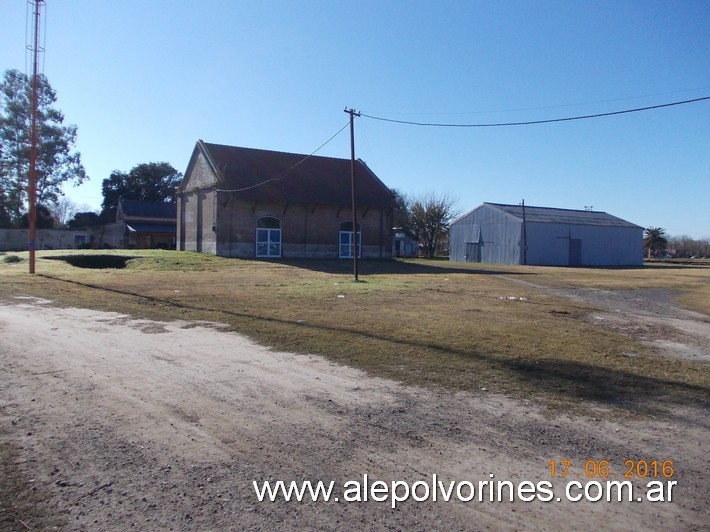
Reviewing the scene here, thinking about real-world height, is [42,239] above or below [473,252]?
above

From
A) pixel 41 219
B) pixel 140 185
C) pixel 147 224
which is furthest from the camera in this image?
pixel 140 185

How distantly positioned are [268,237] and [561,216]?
3484cm

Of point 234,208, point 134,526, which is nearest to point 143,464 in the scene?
point 134,526

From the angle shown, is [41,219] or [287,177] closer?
[287,177]

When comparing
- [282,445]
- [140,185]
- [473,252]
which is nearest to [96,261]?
[282,445]

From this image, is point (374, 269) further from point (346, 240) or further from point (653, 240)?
point (653, 240)

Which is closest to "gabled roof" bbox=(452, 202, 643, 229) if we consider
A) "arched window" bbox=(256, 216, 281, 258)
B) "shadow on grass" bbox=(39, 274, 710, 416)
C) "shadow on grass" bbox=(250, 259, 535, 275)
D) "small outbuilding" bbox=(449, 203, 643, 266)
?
"small outbuilding" bbox=(449, 203, 643, 266)

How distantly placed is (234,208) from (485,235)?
29.2 meters

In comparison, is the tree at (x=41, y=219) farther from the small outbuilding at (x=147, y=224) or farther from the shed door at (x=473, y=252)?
the shed door at (x=473, y=252)

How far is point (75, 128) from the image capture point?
5647cm

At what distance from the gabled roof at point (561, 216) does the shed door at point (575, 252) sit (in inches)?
79.4

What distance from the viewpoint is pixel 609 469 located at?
418 cm

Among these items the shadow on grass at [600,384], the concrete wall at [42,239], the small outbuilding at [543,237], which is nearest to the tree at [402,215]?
the small outbuilding at [543,237]

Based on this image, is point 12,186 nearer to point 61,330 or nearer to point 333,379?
point 61,330
